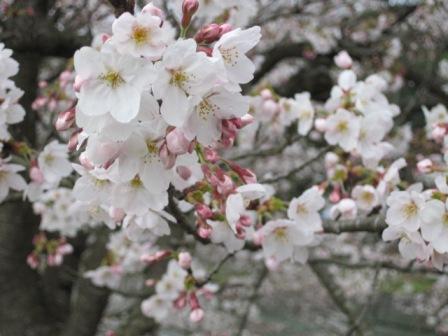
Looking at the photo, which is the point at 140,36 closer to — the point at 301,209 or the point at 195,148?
the point at 195,148

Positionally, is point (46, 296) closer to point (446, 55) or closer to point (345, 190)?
point (345, 190)

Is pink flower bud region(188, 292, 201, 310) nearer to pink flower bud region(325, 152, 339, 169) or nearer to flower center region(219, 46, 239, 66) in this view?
pink flower bud region(325, 152, 339, 169)

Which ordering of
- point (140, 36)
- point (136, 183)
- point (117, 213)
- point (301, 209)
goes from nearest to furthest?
→ 1. point (140, 36)
2. point (136, 183)
3. point (117, 213)
4. point (301, 209)

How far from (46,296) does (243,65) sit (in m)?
3.29

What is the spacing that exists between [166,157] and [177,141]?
5 centimetres

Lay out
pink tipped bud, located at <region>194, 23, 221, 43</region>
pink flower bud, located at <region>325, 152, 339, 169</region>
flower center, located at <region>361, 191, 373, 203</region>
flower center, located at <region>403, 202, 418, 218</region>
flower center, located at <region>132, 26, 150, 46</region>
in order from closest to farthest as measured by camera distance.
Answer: flower center, located at <region>132, 26, 150, 46</region>, pink tipped bud, located at <region>194, 23, 221, 43</region>, flower center, located at <region>403, 202, 418, 218</region>, flower center, located at <region>361, 191, 373, 203</region>, pink flower bud, located at <region>325, 152, 339, 169</region>

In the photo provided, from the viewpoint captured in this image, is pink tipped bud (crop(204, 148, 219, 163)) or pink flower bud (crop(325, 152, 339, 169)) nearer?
pink tipped bud (crop(204, 148, 219, 163))

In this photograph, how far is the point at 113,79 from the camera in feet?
3.01

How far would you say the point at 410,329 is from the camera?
6.95m

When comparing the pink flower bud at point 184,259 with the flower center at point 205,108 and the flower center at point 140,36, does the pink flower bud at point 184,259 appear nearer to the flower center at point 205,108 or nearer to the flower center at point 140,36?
Answer: the flower center at point 205,108

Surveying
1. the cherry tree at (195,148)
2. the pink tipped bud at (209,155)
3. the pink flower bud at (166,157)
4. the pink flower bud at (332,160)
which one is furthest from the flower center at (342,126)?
the pink flower bud at (166,157)

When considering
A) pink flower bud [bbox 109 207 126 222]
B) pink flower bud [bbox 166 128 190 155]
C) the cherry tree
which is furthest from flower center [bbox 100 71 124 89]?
pink flower bud [bbox 109 207 126 222]

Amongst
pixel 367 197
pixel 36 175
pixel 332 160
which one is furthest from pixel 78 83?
pixel 332 160

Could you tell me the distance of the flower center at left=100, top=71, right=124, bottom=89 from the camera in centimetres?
90
